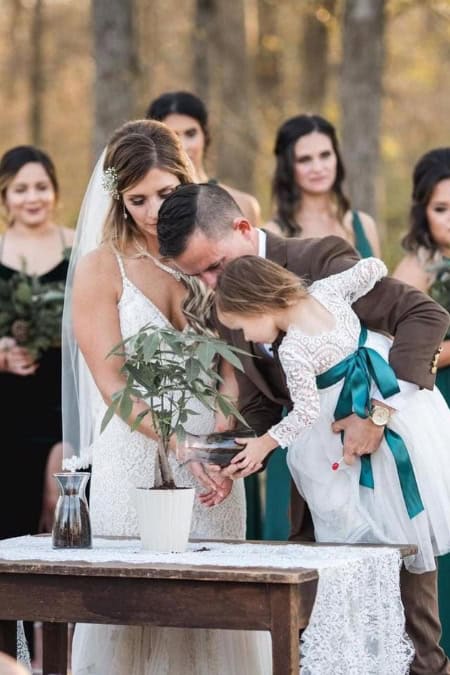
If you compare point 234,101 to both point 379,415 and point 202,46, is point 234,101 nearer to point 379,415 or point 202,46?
point 202,46

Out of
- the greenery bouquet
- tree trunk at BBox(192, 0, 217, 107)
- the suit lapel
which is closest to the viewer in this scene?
the greenery bouquet

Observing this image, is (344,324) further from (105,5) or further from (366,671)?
(105,5)

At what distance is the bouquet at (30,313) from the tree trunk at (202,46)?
677 centimetres

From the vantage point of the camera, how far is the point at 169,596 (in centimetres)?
359

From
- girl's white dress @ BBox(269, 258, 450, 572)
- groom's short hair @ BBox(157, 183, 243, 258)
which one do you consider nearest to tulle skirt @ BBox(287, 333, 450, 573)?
girl's white dress @ BBox(269, 258, 450, 572)

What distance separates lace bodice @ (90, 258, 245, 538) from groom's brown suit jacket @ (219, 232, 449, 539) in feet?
0.73

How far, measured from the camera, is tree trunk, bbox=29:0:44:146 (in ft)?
63.3

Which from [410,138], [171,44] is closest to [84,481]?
[171,44]

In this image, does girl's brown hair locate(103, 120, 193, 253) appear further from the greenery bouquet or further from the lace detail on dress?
the lace detail on dress

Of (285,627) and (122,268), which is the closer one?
(285,627)

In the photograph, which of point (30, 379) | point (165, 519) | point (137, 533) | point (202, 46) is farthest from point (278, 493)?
point (202, 46)

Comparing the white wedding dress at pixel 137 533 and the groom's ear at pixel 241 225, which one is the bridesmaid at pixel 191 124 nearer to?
the white wedding dress at pixel 137 533

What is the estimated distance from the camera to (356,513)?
416 centimetres

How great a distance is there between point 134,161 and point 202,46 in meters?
8.53
